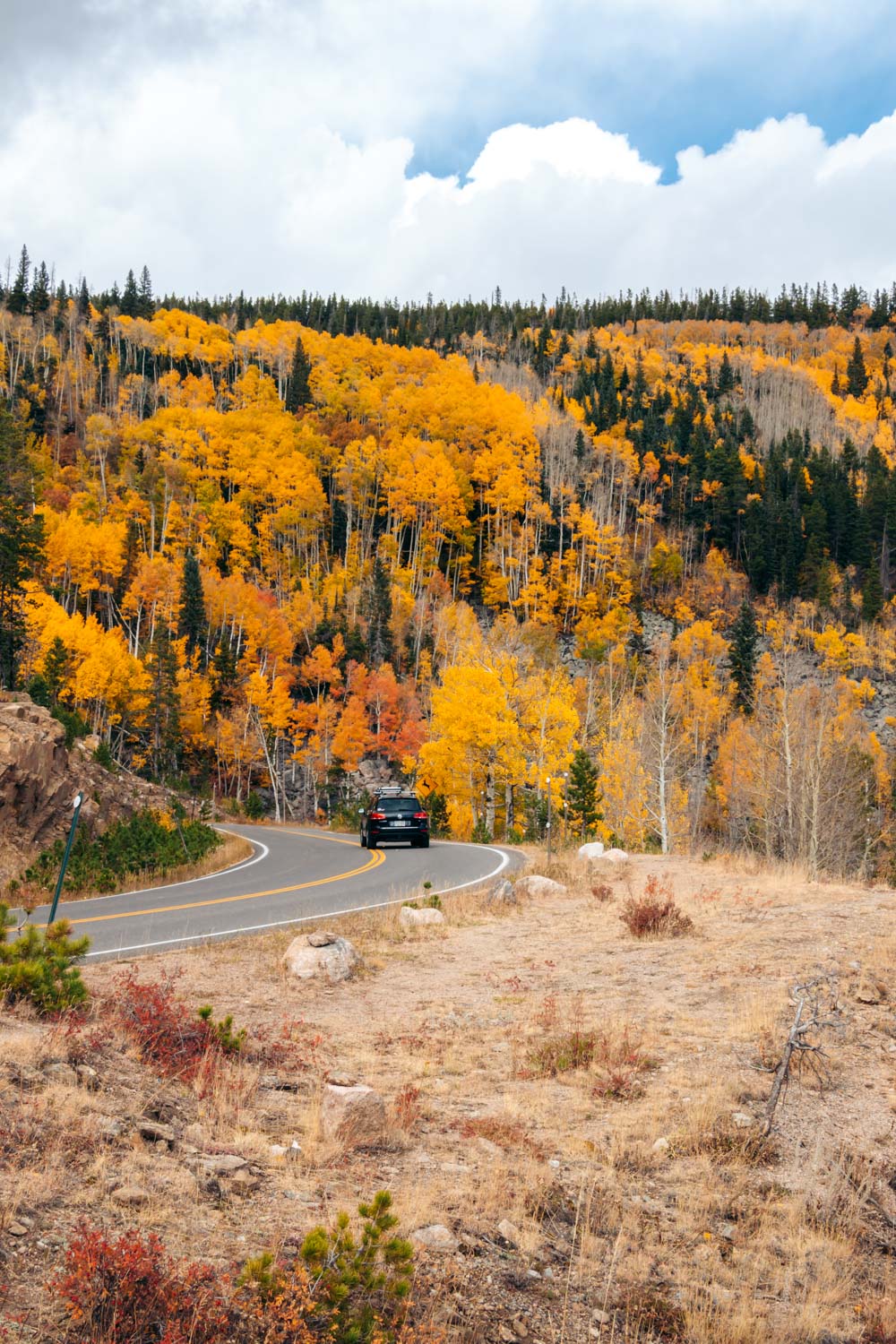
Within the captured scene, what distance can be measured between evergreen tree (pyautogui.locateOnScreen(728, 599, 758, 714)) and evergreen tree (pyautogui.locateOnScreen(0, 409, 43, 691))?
6208 cm

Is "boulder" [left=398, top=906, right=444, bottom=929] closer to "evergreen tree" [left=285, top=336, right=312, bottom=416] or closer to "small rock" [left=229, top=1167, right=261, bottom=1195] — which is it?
"small rock" [left=229, top=1167, right=261, bottom=1195]

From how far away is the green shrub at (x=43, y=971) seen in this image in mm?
6914

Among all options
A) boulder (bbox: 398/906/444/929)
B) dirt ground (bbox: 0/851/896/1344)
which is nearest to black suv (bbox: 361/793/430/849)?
boulder (bbox: 398/906/444/929)

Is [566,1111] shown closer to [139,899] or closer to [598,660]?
[139,899]

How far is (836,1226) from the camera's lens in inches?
212

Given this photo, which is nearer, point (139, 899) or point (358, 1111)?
point (358, 1111)

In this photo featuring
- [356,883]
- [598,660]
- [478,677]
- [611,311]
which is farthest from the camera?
[611,311]

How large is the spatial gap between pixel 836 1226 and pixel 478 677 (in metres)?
35.9

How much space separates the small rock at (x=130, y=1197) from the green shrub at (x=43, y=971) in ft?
10.0

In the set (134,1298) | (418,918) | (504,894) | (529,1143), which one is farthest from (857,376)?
(134,1298)

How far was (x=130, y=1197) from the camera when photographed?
4258 mm

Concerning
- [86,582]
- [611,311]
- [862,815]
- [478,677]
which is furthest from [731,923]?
[611,311]

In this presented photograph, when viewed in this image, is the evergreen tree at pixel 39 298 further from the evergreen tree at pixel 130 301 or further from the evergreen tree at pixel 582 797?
the evergreen tree at pixel 582 797

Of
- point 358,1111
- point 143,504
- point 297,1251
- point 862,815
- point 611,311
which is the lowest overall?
point 862,815
